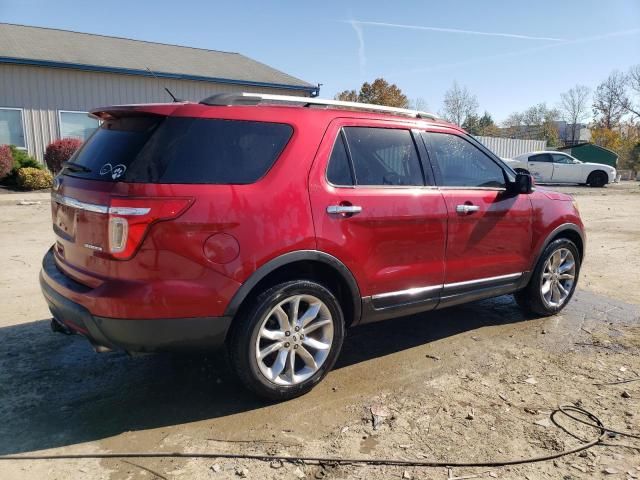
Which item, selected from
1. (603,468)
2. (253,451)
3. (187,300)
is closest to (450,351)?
(603,468)

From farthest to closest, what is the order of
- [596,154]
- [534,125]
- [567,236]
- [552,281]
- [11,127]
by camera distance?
[534,125] < [596,154] < [11,127] < [567,236] < [552,281]

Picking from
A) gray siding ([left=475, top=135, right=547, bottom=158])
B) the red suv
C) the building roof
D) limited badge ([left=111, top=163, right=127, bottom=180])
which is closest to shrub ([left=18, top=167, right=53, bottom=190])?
the building roof

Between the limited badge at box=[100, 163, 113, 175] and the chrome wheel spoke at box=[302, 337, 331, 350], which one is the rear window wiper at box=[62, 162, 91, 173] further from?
the chrome wheel spoke at box=[302, 337, 331, 350]

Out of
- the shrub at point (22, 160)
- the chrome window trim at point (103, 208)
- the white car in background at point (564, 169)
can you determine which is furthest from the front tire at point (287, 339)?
the white car in background at point (564, 169)

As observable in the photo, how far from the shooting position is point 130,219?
2824 millimetres

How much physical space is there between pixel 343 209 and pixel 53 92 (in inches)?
674

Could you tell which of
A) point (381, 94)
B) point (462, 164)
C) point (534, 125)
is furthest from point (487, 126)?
point (462, 164)

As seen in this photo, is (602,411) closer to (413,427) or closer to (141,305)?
(413,427)

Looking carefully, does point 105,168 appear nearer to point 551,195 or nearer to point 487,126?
point 551,195

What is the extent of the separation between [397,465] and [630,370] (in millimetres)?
2323

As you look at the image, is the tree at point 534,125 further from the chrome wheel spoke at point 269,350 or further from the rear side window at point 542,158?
the chrome wheel spoke at point 269,350

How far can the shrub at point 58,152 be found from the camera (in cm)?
1666

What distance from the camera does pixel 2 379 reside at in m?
3.61

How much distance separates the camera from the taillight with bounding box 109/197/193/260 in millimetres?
2828
